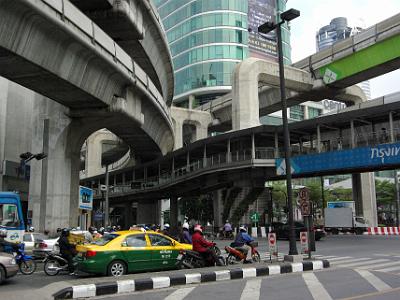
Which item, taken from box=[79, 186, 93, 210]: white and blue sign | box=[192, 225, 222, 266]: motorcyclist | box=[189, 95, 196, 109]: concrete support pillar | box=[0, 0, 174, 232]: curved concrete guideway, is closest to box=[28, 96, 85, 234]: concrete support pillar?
box=[0, 0, 174, 232]: curved concrete guideway

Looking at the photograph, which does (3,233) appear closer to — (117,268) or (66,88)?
(117,268)

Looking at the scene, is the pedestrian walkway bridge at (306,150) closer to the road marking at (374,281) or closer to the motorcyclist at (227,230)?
the motorcyclist at (227,230)

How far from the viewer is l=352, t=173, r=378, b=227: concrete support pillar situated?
5159cm

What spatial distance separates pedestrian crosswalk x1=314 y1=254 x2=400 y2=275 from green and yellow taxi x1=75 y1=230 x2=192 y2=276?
635 cm

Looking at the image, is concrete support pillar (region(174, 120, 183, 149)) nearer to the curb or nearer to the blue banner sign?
the blue banner sign

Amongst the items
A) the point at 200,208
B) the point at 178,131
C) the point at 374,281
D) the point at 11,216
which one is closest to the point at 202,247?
the point at 374,281

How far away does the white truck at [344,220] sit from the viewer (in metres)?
48.3

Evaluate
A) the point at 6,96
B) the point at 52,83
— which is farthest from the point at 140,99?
the point at 6,96

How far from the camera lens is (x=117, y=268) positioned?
13852 millimetres

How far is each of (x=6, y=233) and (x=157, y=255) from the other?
22.2 feet

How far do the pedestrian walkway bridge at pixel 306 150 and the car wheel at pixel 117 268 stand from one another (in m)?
21.5

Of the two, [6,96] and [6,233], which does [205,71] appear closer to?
[6,96]

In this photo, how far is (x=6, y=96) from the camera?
158 feet

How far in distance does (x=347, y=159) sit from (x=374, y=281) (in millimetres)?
24007
